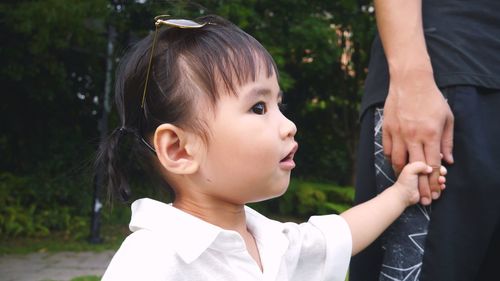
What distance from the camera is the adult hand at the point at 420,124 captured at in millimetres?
1442

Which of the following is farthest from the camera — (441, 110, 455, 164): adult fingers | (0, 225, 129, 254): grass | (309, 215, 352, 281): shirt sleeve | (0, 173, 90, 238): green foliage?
(0, 173, 90, 238): green foliage

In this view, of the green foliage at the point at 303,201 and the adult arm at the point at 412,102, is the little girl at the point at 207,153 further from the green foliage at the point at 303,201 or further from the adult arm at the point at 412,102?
the green foliage at the point at 303,201

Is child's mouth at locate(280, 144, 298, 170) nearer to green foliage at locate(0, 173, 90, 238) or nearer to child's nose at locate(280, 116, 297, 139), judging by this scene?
child's nose at locate(280, 116, 297, 139)

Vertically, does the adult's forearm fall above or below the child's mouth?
above

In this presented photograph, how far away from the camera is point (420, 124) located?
1.46 m

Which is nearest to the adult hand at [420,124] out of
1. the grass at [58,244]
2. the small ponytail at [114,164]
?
the small ponytail at [114,164]

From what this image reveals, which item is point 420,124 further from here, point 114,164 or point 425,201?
point 114,164

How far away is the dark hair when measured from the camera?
137cm

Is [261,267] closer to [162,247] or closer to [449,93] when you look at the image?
[162,247]

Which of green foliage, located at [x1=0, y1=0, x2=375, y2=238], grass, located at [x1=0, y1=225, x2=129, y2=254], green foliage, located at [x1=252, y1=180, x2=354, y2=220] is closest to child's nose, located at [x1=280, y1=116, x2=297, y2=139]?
green foliage, located at [x1=0, y1=0, x2=375, y2=238]

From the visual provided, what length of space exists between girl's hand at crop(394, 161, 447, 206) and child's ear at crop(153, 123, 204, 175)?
569mm

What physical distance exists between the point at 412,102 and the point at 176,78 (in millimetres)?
609

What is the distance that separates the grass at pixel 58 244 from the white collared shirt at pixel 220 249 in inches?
207

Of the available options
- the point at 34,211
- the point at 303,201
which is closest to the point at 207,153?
the point at 34,211
